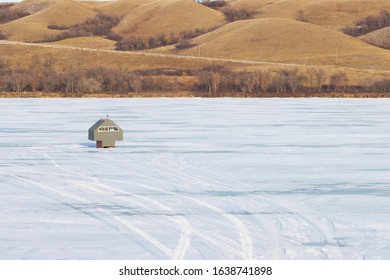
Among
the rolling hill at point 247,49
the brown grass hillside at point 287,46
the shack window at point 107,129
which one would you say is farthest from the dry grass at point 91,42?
the shack window at point 107,129

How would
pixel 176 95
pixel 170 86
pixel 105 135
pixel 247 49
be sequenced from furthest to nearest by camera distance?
pixel 247 49
pixel 170 86
pixel 176 95
pixel 105 135

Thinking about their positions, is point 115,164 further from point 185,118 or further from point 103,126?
point 185,118

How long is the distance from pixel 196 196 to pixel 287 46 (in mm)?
128529

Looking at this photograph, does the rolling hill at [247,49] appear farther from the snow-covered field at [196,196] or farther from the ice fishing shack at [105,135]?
the ice fishing shack at [105,135]

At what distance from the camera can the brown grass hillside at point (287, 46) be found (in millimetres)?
127625

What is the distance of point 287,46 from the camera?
140875 millimetres

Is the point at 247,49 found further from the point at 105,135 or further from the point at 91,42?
the point at 105,135

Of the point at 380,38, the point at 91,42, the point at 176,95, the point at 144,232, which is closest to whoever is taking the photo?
the point at 144,232

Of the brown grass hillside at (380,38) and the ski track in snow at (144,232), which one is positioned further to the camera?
the brown grass hillside at (380,38)

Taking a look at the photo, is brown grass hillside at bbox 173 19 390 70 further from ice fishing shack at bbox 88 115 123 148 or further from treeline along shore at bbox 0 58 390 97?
ice fishing shack at bbox 88 115 123 148

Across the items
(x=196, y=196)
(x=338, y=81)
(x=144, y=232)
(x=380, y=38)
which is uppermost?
(x=144, y=232)

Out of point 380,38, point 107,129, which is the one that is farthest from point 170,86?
point 380,38

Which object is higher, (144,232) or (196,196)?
(144,232)

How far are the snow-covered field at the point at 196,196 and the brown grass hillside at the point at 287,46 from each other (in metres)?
100.0
